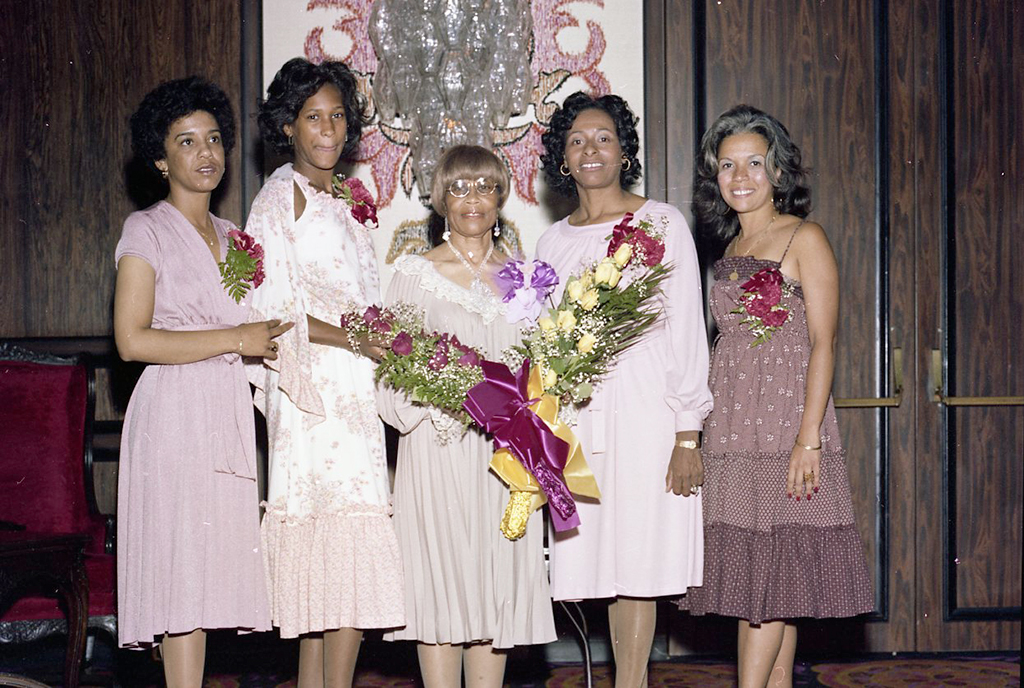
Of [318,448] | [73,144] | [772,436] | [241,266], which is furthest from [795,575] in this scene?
[73,144]

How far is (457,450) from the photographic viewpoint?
9.85ft

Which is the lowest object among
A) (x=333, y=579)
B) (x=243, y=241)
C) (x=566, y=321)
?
(x=333, y=579)

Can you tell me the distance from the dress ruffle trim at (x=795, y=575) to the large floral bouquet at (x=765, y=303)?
1.90 ft

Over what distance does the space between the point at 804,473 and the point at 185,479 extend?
1.74 metres

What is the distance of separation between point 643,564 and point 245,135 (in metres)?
2.51

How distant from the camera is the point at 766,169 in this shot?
3234 mm

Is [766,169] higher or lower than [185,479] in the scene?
higher

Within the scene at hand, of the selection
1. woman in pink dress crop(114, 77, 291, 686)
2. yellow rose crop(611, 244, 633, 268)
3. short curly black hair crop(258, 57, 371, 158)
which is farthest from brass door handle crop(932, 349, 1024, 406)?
woman in pink dress crop(114, 77, 291, 686)

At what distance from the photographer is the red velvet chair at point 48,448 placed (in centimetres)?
393

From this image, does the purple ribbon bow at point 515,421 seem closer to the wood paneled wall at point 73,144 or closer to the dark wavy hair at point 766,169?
the dark wavy hair at point 766,169

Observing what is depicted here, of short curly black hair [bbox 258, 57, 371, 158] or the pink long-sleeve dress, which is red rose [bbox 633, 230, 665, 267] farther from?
short curly black hair [bbox 258, 57, 371, 158]

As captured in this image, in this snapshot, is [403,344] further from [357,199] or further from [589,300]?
[357,199]

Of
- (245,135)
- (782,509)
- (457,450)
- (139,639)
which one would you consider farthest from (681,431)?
(245,135)

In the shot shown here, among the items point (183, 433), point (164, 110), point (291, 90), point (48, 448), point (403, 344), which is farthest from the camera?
point (48, 448)
